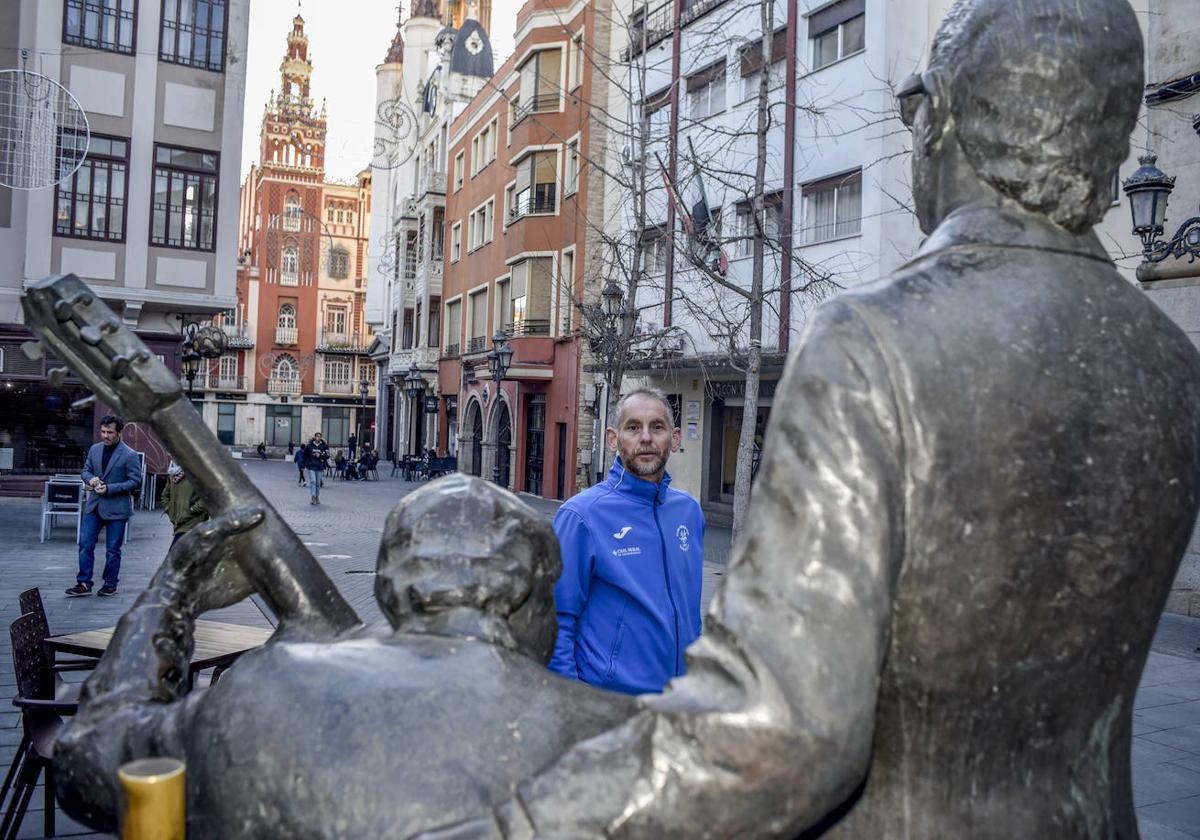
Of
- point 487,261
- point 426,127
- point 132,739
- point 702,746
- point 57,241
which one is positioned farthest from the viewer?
point 426,127

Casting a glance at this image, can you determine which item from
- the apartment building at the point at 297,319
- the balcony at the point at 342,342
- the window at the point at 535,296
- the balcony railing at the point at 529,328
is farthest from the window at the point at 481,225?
the balcony at the point at 342,342

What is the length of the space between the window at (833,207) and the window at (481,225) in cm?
1726

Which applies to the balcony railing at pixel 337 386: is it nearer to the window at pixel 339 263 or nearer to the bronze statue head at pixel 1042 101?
the window at pixel 339 263

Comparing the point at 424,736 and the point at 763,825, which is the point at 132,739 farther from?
the point at 763,825

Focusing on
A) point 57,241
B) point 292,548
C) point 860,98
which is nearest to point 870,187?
point 860,98

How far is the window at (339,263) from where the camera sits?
64.8 meters

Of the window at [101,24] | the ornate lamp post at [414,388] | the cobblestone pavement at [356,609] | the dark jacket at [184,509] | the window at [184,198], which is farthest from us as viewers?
the ornate lamp post at [414,388]

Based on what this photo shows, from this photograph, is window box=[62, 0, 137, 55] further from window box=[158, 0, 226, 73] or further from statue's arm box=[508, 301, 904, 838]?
statue's arm box=[508, 301, 904, 838]

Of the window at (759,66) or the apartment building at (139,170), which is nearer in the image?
the apartment building at (139,170)

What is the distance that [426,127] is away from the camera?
44.3 metres

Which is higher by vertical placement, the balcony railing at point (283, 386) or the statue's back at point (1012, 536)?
the balcony railing at point (283, 386)

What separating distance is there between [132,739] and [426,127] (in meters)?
45.5

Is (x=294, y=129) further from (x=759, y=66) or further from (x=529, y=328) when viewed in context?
(x=759, y=66)

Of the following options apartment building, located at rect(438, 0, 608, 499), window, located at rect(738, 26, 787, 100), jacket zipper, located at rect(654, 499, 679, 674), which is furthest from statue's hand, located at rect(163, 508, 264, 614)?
apartment building, located at rect(438, 0, 608, 499)
